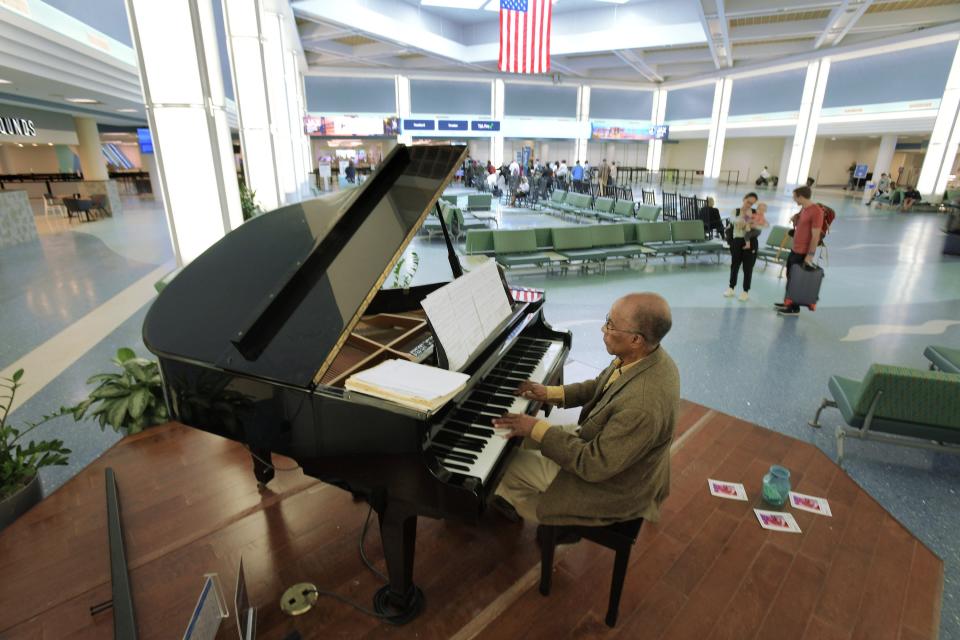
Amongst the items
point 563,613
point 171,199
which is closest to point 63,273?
point 171,199

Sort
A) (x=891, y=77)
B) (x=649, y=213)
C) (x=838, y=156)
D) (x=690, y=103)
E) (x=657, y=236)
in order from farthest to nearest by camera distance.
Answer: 1. (x=838, y=156)
2. (x=690, y=103)
3. (x=891, y=77)
4. (x=649, y=213)
5. (x=657, y=236)

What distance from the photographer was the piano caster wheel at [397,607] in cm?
207

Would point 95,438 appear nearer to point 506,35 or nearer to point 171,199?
point 171,199

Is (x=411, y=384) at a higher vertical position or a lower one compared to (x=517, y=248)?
higher

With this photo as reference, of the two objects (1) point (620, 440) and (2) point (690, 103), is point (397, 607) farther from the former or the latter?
(2) point (690, 103)

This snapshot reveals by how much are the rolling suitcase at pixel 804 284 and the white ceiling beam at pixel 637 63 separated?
18.9 meters

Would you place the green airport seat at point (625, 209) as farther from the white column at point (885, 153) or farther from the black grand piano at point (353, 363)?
the white column at point (885, 153)

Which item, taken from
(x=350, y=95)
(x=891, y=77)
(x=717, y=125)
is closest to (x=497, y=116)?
(x=350, y=95)

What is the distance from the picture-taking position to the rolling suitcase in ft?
19.4

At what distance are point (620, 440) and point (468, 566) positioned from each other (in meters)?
1.20

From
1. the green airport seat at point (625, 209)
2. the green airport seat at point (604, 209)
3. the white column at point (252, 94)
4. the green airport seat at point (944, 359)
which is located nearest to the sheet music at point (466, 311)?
the green airport seat at point (944, 359)

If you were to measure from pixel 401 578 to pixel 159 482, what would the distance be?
1960 millimetres

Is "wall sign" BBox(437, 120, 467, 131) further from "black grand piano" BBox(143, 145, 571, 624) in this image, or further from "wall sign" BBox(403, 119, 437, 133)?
"black grand piano" BBox(143, 145, 571, 624)

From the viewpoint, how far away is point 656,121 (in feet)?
101
